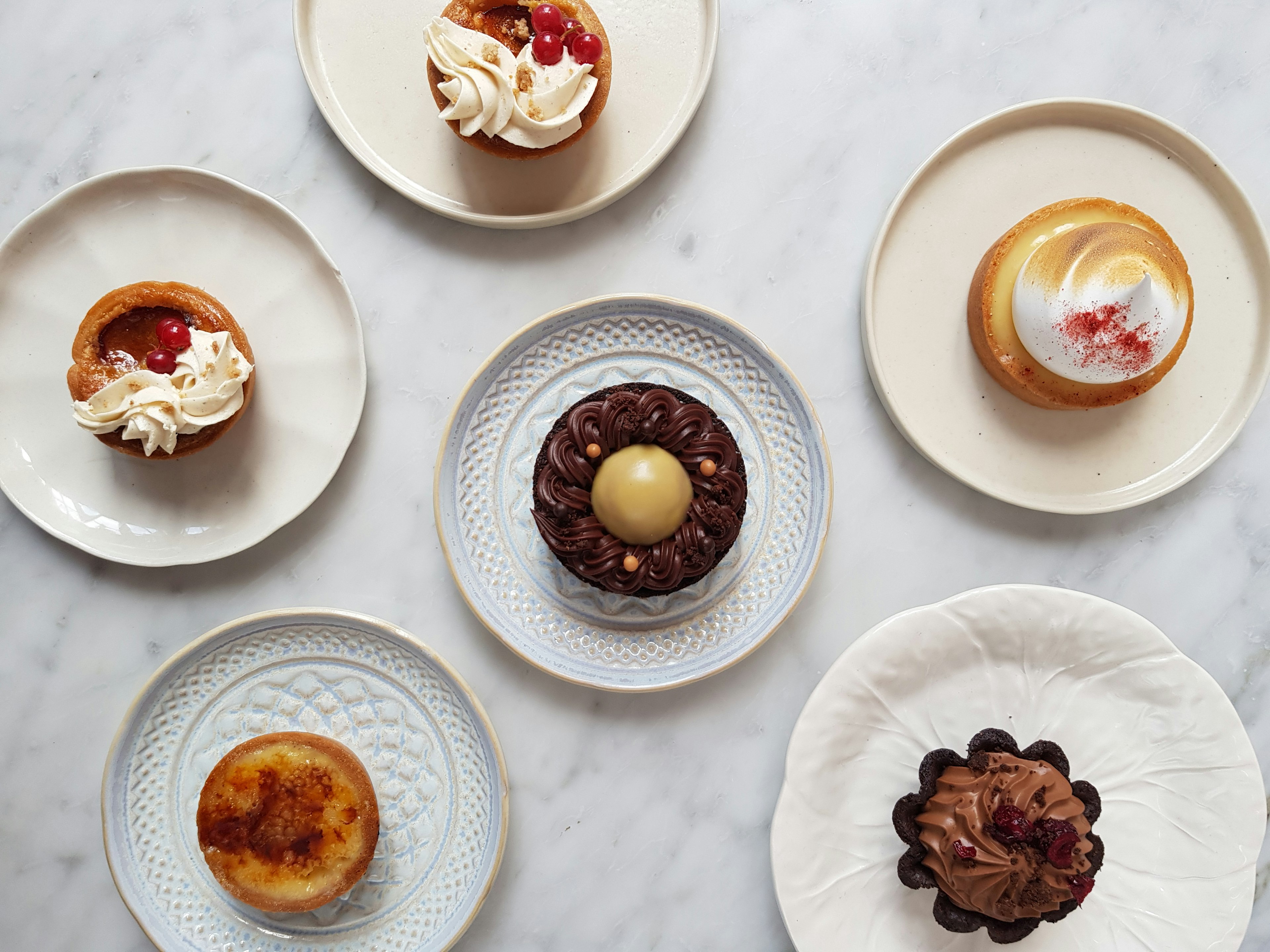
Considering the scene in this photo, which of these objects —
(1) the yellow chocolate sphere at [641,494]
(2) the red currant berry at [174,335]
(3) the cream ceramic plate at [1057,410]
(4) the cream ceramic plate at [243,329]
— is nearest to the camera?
(1) the yellow chocolate sphere at [641,494]

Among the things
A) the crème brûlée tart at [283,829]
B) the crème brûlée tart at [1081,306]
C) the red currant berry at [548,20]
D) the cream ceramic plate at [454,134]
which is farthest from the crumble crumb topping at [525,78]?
the crème brûlée tart at [283,829]

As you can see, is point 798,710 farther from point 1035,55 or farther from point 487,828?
point 1035,55

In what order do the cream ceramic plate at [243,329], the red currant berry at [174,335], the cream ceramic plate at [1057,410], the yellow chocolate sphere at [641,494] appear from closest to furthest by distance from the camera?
the yellow chocolate sphere at [641,494]
the red currant berry at [174,335]
the cream ceramic plate at [243,329]
the cream ceramic plate at [1057,410]

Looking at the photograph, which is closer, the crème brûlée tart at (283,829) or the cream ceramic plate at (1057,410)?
the crème brûlée tart at (283,829)

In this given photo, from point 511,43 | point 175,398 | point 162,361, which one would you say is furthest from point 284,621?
point 511,43

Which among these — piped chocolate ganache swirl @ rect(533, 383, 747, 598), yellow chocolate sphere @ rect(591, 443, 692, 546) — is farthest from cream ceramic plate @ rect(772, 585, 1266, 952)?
yellow chocolate sphere @ rect(591, 443, 692, 546)

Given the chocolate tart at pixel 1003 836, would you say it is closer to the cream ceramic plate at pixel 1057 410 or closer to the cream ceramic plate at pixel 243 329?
the cream ceramic plate at pixel 1057 410

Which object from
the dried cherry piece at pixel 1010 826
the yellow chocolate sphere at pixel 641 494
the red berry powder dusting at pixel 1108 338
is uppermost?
the red berry powder dusting at pixel 1108 338

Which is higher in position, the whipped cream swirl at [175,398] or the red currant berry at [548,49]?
the red currant berry at [548,49]
